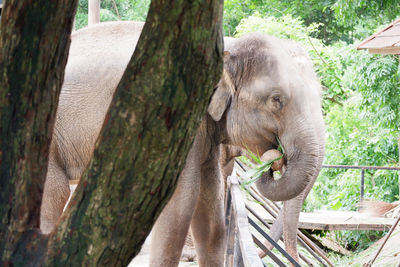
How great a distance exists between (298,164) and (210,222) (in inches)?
39.0

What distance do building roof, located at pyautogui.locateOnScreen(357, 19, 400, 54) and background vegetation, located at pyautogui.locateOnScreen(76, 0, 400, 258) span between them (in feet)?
9.16

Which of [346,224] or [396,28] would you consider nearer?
[396,28]

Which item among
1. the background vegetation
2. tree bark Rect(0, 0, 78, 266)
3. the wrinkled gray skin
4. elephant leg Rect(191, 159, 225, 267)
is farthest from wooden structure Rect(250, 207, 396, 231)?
tree bark Rect(0, 0, 78, 266)

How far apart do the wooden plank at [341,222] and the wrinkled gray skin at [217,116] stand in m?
4.48

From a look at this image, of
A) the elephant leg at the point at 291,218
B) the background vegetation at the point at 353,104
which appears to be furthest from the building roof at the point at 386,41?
the elephant leg at the point at 291,218

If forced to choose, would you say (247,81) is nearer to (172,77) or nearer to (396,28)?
(172,77)

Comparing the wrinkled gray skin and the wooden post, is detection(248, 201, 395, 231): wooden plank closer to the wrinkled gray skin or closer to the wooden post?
the wooden post

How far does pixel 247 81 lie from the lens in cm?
459

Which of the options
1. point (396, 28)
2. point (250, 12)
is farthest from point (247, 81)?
point (250, 12)

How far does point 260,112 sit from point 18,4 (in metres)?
2.68

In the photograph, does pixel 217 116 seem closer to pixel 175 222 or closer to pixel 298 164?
pixel 298 164

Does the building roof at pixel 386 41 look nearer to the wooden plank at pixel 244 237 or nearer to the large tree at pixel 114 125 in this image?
the wooden plank at pixel 244 237

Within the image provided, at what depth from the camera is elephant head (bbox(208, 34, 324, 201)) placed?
437cm

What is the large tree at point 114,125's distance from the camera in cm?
197
